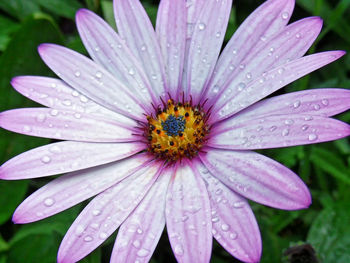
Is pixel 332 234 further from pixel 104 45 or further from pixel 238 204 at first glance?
pixel 104 45

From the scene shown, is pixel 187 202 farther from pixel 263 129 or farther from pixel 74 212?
pixel 74 212

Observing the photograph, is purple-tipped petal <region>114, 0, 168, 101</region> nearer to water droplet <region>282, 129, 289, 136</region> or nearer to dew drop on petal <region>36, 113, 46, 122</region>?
dew drop on petal <region>36, 113, 46, 122</region>

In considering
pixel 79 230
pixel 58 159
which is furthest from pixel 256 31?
pixel 79 230

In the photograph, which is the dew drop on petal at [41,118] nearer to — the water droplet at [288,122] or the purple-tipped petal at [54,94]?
the purple-tipped petal at [54,94]

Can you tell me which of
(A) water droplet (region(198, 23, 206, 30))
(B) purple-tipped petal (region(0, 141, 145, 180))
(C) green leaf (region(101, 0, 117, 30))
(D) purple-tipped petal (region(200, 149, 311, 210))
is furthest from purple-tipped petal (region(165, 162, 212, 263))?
(C) green leaf (region(101, 0, 117, 30))

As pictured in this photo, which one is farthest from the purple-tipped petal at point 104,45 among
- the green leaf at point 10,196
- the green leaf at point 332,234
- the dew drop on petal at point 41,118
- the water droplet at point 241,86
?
the green leaf at point 332,234

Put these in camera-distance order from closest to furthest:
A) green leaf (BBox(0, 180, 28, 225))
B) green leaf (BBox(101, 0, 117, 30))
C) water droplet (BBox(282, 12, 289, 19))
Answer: water droplet (BBox(282, 12, 289, 19)) → green leaf (BBox(0, 180, 28, 225)) → green leaf (BBox(101, 0, 117, 30))

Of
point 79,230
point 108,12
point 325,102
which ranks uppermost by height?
point 108,12
